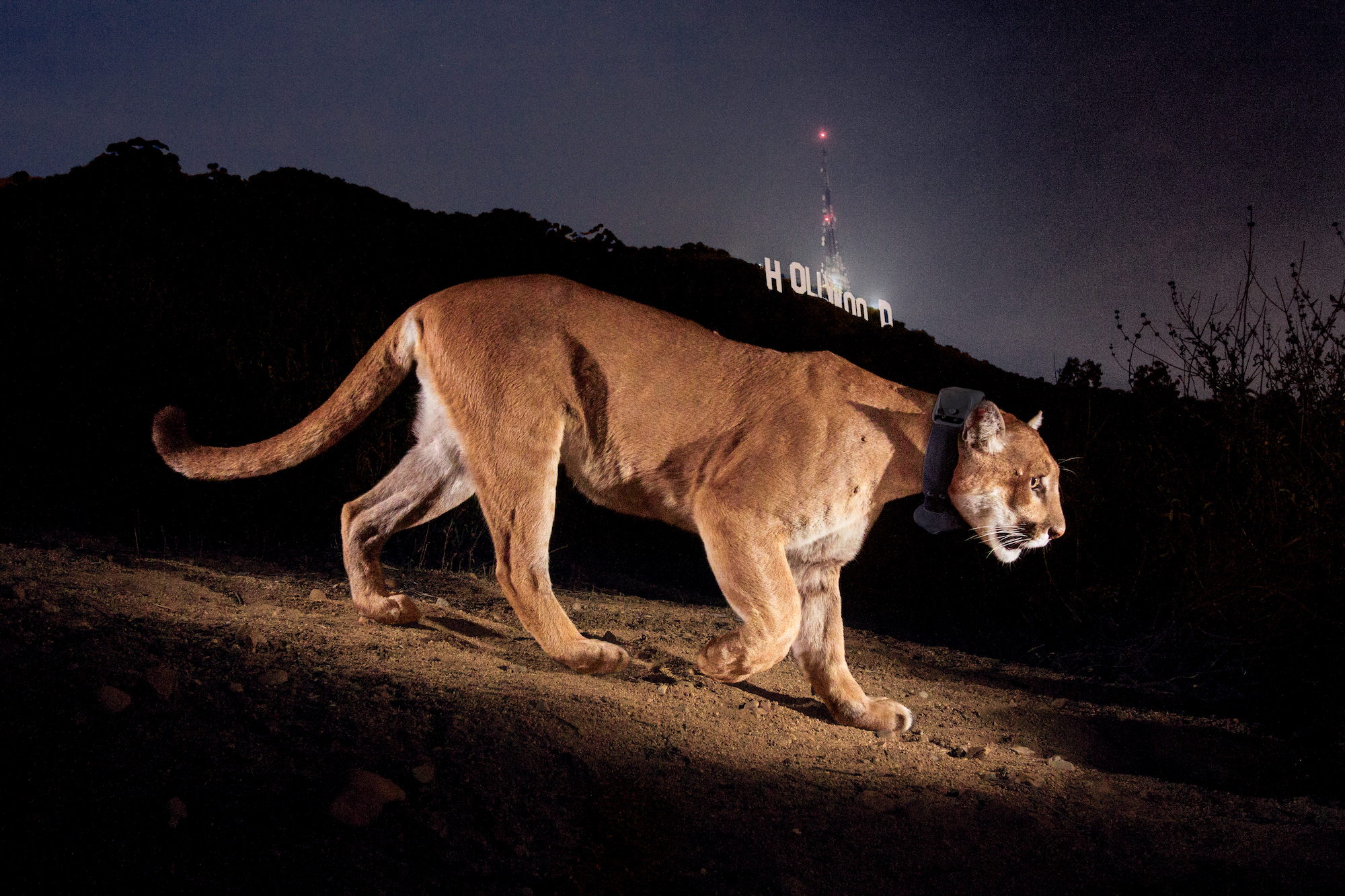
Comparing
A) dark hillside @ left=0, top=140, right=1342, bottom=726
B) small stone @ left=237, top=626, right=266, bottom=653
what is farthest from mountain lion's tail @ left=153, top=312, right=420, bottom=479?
dark hillside @ left=0, top=140, right=1342, bottom=726

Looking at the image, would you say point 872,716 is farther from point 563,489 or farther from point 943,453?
point 563,489

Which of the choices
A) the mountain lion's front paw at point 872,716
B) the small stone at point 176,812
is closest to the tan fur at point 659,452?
the mountain lion's front paw at point 872,716

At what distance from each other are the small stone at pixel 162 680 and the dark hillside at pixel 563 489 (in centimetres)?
345

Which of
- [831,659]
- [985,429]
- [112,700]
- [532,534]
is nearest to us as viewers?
[112,700]

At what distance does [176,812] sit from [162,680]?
2.10ft

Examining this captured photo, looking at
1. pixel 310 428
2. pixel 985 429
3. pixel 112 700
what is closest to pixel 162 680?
pixel 112 700

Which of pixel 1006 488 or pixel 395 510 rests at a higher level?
pixel 1006 488

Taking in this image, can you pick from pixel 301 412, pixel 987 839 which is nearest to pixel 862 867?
pixel 987 839

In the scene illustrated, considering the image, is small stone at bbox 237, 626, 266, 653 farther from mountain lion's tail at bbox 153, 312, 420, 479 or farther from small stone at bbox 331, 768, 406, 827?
small stone at bbox 331, 768, 406, 827

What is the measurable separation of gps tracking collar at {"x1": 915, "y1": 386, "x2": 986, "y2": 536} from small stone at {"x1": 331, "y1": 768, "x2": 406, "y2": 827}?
2363 millimetres

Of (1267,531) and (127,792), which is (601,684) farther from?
(1267,531)

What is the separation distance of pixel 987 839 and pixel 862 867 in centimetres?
50

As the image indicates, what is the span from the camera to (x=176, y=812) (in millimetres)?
1701

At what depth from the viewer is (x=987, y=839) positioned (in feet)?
7.71
